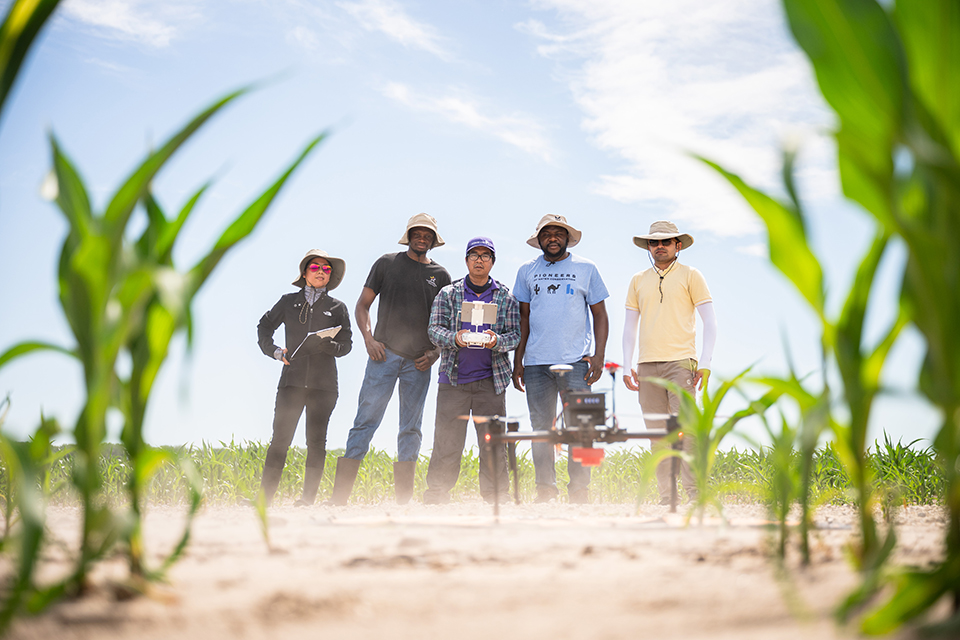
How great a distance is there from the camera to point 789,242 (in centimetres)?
99

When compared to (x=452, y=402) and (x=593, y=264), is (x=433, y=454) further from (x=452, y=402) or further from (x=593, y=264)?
(x=593, y=264)

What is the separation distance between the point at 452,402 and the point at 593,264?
1426 millimetres

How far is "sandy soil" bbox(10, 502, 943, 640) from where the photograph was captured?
34.7 inches

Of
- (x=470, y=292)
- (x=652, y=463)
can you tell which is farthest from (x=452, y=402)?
(x=652, y=463)

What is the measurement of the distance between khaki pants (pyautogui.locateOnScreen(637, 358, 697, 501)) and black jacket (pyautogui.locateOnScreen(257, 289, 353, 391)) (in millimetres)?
2116

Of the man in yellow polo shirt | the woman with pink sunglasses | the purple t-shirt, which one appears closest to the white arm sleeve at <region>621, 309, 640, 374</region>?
the man in yellow polo shirt

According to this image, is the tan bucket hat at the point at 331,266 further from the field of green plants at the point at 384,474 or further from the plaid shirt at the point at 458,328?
the field of green plants at the point at 384,474

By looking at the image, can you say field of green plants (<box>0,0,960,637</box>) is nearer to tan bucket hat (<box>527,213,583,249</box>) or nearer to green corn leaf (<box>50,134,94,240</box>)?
green corn leaf (<box>50,134,94,240</box>)

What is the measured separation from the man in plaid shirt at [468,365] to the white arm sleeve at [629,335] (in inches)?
29.7

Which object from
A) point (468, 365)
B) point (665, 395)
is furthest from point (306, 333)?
point (665, 395)

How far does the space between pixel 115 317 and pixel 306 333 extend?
3663mm

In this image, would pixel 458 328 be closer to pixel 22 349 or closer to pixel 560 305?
pixel 560 305

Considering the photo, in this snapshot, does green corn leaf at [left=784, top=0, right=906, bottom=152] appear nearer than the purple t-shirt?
Yes

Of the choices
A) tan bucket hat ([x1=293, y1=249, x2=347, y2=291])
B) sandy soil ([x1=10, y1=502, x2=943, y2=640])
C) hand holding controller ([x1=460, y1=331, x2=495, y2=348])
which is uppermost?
tan bucket hat ([x1=293, y1=249, x2=347, y2=291])
